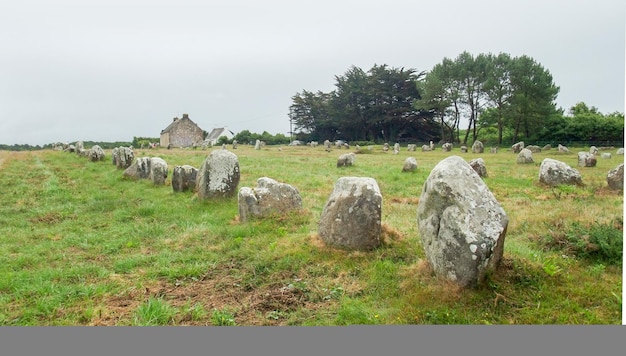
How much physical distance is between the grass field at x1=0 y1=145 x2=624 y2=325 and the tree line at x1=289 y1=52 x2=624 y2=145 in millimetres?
14900

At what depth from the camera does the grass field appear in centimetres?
476

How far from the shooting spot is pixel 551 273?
16.4ft

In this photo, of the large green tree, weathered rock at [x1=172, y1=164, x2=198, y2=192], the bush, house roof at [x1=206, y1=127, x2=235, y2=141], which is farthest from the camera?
house roof at [x1=206, y1=127, x2=235, y2=141]

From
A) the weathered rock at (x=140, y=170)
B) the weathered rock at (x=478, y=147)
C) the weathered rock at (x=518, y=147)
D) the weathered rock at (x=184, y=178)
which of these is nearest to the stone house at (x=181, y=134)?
the weathered rock at (x=478, y=147)

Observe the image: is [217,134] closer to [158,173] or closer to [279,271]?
[158,173]

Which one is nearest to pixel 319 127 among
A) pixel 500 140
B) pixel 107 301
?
pixel 500 140

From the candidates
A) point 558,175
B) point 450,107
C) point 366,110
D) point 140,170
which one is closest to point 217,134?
point 366,110

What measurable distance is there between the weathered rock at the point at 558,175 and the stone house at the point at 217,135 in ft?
120

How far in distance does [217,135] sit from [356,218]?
46.2 meters

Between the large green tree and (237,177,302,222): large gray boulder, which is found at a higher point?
the large green tree

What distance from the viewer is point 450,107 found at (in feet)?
112

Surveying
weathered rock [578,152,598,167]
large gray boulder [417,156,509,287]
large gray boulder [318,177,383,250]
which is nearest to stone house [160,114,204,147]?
weathered rock [578,152,598,167]

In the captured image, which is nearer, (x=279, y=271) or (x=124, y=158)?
(x=279, y=271)

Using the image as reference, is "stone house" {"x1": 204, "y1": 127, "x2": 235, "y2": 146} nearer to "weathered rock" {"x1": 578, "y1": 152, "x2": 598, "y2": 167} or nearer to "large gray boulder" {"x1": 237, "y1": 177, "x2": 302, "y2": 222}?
"weathered rock" {"x1": 578, "y1": 152, "x2": 598, "y2": 167}
